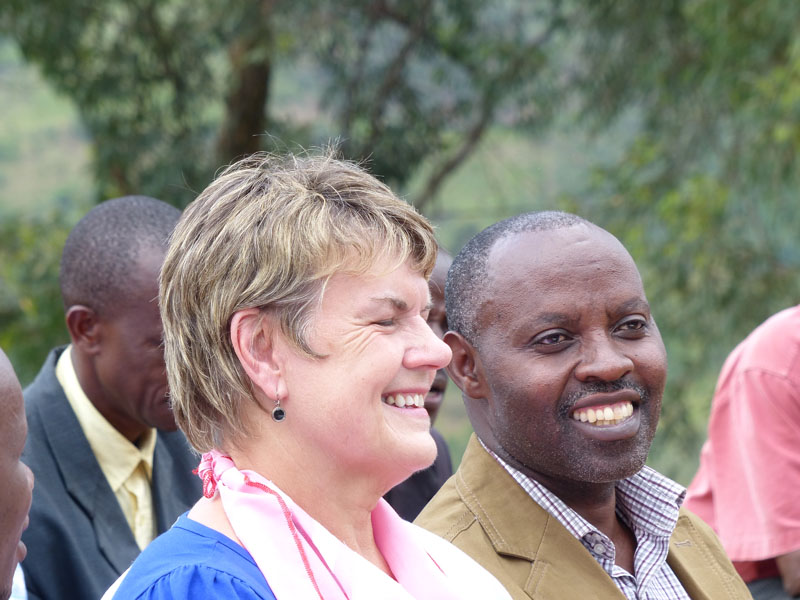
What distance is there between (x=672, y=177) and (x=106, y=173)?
452cm

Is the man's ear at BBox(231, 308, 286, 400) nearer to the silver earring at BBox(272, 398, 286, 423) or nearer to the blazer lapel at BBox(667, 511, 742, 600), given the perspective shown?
the silver earring at BBox(272, 398, 286, 423)

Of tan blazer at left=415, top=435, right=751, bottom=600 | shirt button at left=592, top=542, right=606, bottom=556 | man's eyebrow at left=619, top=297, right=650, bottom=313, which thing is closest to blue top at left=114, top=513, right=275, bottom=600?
tan blazer at left=415, top=435, right=751, bottom=600

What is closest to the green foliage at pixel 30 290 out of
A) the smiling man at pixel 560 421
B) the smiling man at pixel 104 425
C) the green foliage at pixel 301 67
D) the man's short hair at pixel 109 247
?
the green foliage at pixel 301 67

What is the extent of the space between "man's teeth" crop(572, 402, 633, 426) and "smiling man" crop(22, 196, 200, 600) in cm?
134

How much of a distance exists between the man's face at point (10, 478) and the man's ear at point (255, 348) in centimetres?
47

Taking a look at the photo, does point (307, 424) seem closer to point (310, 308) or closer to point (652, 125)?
point (310, 308)

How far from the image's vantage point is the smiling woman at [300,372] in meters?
1.87

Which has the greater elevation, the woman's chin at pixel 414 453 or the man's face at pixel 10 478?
the woman's chin at pixel 414 453

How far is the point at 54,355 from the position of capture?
139 inches

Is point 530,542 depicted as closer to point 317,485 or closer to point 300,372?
point 317,485

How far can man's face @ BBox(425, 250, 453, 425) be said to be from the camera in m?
3.63

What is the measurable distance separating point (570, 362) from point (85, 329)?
161 centimetres

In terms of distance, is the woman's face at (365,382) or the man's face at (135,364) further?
the man's face at (135,364)

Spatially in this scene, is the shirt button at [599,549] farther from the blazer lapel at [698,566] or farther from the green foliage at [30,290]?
the green foliage at [30,290]
